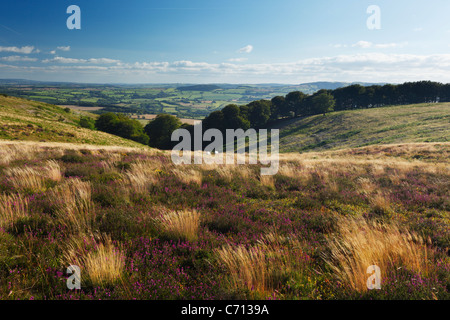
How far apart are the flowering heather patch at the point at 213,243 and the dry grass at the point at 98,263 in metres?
0.02

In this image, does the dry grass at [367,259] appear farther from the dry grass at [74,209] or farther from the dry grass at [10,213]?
the dry grass at [10,213]

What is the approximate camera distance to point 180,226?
4164 mm

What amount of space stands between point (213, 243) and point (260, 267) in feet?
3.28

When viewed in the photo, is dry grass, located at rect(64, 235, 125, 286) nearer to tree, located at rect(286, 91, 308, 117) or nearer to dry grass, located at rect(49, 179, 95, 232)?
dry grass, located at rect(49, 179, 95, 232)

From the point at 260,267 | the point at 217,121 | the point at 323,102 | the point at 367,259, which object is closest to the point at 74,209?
the point at 260,267

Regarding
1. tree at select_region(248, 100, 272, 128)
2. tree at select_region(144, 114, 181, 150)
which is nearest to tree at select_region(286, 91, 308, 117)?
tree at select_region(248, 100, 272, 128)

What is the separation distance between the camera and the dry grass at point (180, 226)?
4.01 meters

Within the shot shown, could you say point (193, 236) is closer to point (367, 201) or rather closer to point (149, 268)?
point (149, 268)

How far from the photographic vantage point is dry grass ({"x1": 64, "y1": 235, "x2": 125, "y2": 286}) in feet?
9.23

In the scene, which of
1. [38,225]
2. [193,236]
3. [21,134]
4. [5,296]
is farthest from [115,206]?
[21,134]

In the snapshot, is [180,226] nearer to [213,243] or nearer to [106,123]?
[213,243]

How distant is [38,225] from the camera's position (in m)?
4.13

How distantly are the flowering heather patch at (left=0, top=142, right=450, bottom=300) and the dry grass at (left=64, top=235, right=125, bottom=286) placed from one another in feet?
0.05

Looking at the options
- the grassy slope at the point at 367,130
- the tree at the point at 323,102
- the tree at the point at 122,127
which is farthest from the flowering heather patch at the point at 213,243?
the tree at the point at 323,102
